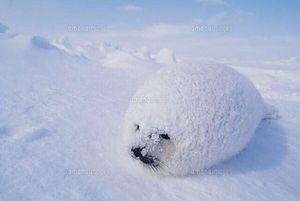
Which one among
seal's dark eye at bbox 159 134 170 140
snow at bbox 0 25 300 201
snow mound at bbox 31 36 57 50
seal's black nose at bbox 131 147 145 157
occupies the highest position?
snow mound at bbox 31 36 57 50

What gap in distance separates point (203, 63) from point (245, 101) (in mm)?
693

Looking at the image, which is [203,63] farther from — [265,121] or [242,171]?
[265,121]

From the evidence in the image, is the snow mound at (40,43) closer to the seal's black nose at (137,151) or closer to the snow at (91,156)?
the snow at (91,156)

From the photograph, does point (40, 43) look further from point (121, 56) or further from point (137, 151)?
point (137, 151)

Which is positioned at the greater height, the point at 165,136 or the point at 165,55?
the point at 165,136

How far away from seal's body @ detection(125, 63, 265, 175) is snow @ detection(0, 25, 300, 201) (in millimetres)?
182

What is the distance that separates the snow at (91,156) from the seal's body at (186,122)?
7.2 inches

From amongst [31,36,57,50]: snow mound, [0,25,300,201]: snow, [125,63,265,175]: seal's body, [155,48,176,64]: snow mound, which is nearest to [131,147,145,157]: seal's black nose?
[125,63,265,175]: seal's body

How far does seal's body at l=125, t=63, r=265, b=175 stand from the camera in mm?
2836

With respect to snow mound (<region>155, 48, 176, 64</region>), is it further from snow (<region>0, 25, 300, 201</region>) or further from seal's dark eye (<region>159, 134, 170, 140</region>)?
seal's dark eye (<region>159, 134, 170, 140</region>)

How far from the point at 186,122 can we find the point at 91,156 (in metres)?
1.04

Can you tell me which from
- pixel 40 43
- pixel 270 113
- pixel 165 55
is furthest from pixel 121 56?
pixel 165 55

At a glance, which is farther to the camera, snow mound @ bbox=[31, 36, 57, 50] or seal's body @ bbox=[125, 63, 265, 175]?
snow mound @ bbox=[31, 36, 57, 50]

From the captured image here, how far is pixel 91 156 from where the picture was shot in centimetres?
307
